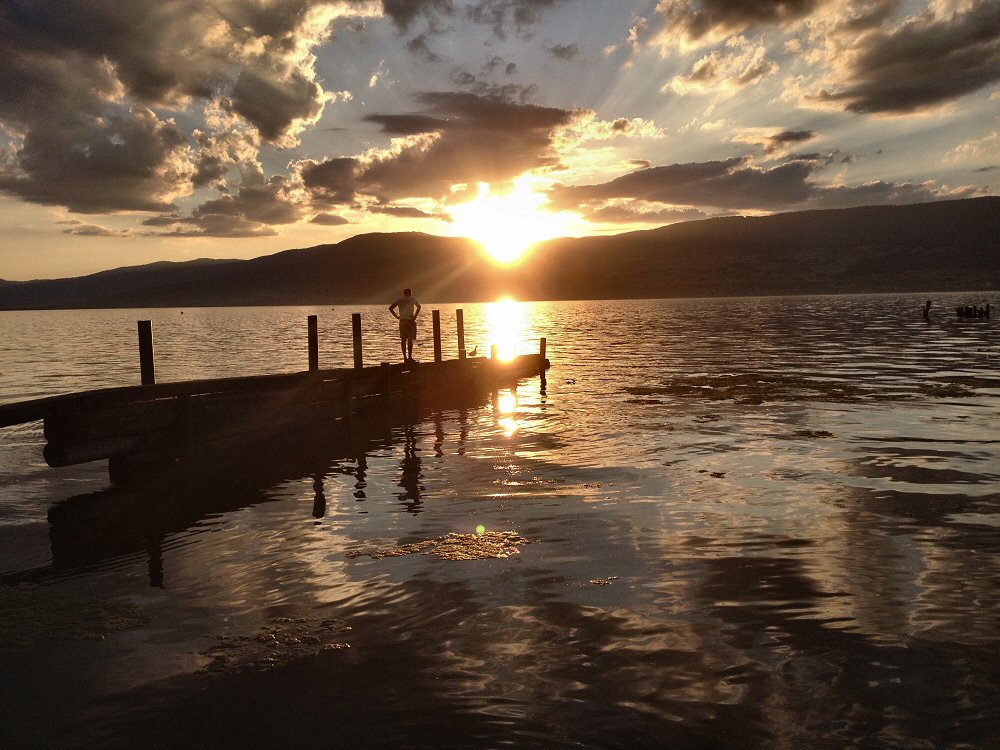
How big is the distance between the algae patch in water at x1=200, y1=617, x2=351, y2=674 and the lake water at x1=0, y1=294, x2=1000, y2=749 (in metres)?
0.02

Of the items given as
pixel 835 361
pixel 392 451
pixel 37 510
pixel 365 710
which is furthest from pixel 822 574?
pixel 835 361

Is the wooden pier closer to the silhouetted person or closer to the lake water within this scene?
the lake water

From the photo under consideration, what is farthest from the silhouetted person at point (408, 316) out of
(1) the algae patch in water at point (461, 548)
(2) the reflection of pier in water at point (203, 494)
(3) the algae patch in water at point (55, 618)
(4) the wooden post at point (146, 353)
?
(3) the algae patch in water at point (55, 618)

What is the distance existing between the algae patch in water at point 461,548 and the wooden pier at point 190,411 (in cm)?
710

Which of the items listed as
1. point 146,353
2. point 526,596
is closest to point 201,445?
point 146,353

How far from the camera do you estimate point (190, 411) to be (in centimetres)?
1559

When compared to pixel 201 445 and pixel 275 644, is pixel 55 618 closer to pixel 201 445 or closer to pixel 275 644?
pixel 275 644

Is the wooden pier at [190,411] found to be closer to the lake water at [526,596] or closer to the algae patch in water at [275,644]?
the lake water at [526,596]

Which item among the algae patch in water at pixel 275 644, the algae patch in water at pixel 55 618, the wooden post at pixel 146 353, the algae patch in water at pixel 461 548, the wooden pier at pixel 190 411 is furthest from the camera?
the wooden post at pixel 146 353

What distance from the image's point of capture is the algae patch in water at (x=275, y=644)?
618 cm

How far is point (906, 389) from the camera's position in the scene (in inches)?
950

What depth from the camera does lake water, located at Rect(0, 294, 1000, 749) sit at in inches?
208

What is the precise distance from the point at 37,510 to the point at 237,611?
7.14 m

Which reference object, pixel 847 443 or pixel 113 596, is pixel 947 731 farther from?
pixel 847 443
